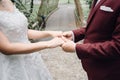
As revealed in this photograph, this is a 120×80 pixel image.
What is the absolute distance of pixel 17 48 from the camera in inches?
108

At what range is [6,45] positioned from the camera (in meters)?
2.71

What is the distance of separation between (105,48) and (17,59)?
95 cm

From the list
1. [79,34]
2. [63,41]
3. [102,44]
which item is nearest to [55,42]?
[63,41]

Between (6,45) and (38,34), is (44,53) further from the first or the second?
(6,45)

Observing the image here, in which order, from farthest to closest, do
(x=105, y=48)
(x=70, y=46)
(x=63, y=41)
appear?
1. (x=63, y=41)
2. (x=70, y=46)
3. (x=105, y=48)

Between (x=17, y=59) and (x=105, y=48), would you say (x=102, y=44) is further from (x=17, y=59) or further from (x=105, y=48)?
(x=17, y=59)

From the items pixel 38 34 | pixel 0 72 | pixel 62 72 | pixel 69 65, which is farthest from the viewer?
pixel 69 65

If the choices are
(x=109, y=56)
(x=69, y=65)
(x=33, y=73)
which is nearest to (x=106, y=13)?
(x=109, y=56)

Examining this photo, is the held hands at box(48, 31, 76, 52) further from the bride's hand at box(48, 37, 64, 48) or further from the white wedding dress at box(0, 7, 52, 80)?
the white wedding dress at box(0, 7, 52, 80)

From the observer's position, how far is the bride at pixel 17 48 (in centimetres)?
274

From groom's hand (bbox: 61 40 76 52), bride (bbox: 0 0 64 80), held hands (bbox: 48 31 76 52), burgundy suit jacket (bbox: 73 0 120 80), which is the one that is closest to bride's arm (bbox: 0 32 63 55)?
bride (bbox: 0 0 64 80)

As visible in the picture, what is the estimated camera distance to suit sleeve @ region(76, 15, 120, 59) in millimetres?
2236

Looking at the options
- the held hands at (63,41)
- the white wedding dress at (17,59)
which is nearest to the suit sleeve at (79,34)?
the held hands at (63,41)

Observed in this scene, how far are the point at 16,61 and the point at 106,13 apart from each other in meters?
1.01
